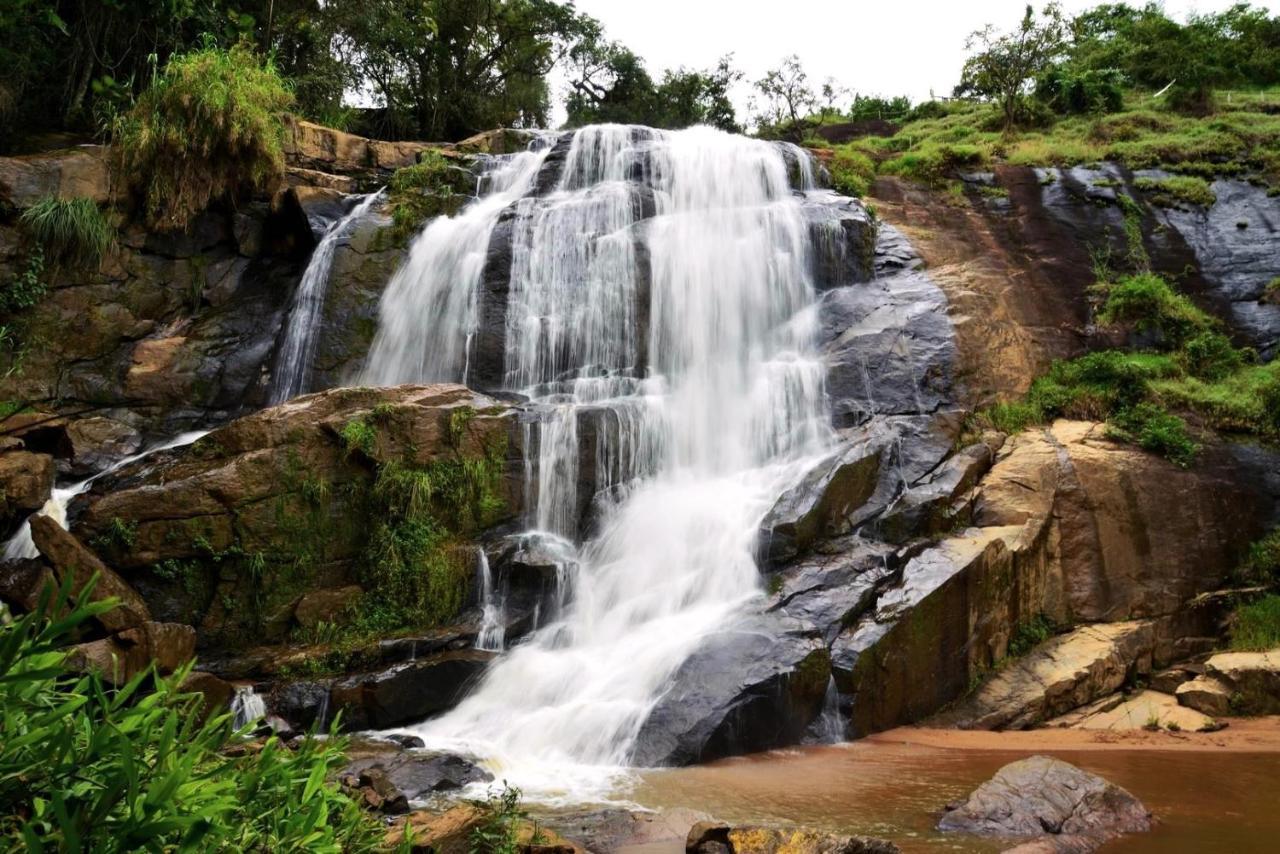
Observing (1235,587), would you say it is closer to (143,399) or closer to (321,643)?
(321,643)

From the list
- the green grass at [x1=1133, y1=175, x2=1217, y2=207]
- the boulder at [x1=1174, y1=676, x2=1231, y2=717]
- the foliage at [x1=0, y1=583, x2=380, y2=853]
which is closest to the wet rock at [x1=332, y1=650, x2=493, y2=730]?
the foliage at [x1=0, y1=583, x2=380, y2=853]

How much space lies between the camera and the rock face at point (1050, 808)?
518cm

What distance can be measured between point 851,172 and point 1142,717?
12507mm

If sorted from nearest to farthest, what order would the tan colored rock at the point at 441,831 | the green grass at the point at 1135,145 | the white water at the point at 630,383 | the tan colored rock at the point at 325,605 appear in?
the tan colored rock at the point at 441,831, the white water at the point at 630,383, the tan colored rock at the point at 325,605, the green grass at the point at 1135,145

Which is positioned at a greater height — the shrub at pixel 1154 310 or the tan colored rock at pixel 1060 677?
the shrub at pixel 1154 310

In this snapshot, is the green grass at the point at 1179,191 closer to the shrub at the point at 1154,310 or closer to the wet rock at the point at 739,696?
the shrub at the point at 1154,310

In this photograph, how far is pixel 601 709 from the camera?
25.4 feet

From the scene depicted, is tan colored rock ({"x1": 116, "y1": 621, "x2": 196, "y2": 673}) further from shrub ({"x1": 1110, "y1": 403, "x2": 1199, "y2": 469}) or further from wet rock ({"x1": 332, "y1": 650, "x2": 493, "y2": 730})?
shrub ({"x1": 1110, "y1": 403, "x2": 1199, "y2": 469})

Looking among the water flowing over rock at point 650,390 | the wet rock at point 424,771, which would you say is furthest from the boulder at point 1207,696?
the wet rock at point 424,771

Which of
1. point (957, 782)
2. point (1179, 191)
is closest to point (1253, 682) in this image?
point (957, 782)

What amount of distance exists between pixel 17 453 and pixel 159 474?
143 cm

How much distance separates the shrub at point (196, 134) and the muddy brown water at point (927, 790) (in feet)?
42.9

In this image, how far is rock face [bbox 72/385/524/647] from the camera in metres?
9.28

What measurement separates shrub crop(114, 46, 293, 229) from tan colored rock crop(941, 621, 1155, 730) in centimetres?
1452
